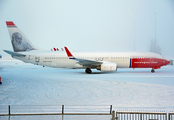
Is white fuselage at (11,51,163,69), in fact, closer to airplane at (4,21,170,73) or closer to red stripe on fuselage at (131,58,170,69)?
airplane at (4,21,170,73)

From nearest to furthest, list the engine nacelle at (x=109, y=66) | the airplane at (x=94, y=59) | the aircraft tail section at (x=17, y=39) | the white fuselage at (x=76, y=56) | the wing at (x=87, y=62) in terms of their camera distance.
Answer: the engine nacelle at (x=109, y=66)
the wing at (x=87, y=62)
the airplane at (x=94, y=59)
the white fuselage at (x=76, y=56)
the aircraft tail section at (x=17, y=39)

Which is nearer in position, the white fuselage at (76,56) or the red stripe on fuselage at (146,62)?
the red stripe on fuselage at (146,62)

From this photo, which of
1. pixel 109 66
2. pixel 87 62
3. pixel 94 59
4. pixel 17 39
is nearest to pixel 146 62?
pixel 109 66

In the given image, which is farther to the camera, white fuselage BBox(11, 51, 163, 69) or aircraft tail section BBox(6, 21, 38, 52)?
aircraft tail section BBox(6, 21, 38, 52)

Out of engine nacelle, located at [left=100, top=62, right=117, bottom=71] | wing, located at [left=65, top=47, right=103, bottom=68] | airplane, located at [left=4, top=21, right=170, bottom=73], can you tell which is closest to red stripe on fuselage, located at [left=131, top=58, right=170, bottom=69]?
airplane, located at [left=4, top=21, right=170, bottom=73]

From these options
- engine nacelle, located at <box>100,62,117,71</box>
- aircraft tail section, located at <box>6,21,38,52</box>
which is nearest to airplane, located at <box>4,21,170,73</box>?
engine nacelle, located at <box>100,62,117,71</box>

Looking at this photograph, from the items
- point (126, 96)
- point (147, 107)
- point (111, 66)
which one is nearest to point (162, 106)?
point (147, 107)

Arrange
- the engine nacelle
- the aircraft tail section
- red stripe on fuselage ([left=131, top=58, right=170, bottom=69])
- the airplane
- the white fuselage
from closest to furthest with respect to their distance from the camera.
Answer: the engine nacelle
the airplane
red stripe on fuselage ([left=131, top=58, right=170, bottom=69])
the white fuselage
the aircraft tail section

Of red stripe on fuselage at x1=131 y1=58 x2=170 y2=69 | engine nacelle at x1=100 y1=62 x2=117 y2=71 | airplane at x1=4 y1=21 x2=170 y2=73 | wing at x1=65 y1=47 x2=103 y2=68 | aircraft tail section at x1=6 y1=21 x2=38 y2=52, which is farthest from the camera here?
aircraft tail section at x1=6 y1=21 x2=38 y2=52

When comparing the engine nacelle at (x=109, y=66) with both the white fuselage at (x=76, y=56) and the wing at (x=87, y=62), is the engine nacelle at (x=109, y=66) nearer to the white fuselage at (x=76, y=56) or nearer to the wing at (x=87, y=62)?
the wing at (x=87, y=62)

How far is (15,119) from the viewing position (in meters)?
6.88

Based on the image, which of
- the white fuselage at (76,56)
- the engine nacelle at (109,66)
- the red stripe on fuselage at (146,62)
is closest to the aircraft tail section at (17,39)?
the white fuselage at (76,56)

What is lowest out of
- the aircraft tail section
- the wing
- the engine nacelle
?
the engine nacelle

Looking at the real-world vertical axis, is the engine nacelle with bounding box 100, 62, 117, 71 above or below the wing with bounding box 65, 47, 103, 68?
below
